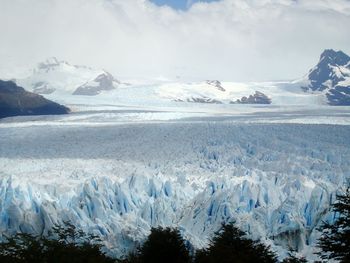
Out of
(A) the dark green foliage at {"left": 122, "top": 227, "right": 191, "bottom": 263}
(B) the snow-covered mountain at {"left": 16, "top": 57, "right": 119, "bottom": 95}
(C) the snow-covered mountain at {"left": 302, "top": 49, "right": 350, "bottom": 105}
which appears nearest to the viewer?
(A) the dark green foliage at {"left": 122, "top": 227, "right": 191, "bottom": 263}

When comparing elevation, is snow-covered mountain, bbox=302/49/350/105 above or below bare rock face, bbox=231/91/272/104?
above

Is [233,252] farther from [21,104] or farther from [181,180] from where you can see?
[21,104]

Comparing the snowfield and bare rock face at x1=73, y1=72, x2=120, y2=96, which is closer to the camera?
the snowfield

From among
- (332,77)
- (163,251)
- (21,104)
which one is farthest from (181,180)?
(332,77)

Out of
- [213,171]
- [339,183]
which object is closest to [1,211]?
[213,171]

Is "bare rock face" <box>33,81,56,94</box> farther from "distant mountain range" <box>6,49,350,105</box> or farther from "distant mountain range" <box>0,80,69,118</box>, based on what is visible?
"distant mountain range" <box>0,80,69,118</box>

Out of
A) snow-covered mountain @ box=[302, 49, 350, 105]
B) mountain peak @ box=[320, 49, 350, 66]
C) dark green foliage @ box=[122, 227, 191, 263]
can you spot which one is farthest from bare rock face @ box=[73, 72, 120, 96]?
dark green foliage @ box=[122, 227, 191, 263]
